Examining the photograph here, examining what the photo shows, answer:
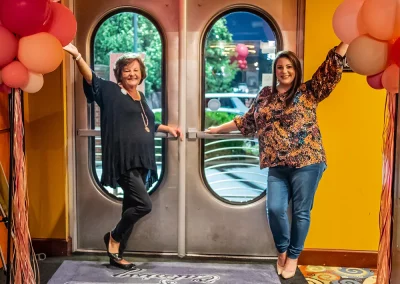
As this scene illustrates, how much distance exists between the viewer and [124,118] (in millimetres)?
3338

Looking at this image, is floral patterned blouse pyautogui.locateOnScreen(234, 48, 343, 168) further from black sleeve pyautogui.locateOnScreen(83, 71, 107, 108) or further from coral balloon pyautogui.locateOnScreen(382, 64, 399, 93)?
black sleeve pyautogui.locateOnScreen(83, 71, 107, 108)

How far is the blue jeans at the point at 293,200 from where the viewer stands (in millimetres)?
3139

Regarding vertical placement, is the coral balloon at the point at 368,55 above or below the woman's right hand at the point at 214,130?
above

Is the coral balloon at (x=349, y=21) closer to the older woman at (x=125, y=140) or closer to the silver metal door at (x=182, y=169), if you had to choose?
the silver metal door at (x=182, y=169)

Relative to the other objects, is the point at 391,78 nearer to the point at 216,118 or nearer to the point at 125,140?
the point at 216,118

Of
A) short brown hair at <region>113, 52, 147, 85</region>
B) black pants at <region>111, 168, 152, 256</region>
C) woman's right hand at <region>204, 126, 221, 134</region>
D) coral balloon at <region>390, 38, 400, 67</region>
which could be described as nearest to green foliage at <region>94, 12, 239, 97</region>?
short brown hair at <region>113, 52, 147, 85</region>

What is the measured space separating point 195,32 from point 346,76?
1.07 meters

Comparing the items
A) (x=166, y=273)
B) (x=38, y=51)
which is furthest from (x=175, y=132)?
(x=38, y=51)

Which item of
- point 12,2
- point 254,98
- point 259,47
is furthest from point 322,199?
point 12,2

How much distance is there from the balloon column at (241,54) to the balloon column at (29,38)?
4.46 feet

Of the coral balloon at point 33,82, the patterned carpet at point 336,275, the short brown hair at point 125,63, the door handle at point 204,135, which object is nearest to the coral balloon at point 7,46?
the coral balloon at point 33,82

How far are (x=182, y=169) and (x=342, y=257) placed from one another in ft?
4.21

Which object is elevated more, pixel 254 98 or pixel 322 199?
pixel 254 98

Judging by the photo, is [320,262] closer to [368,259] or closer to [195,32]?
[368,259]
